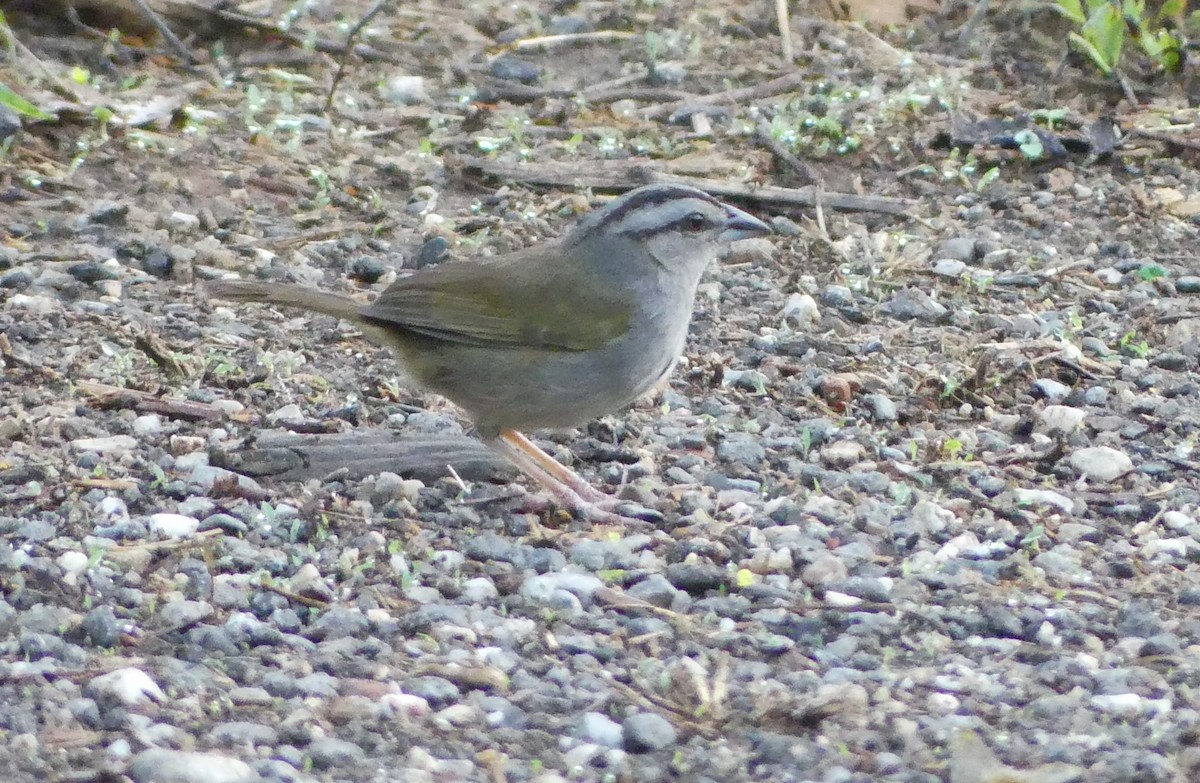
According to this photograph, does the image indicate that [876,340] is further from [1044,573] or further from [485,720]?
[485,720]

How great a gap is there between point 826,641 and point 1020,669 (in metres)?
0.49

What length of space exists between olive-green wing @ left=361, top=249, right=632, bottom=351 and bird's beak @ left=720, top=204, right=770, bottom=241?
0.61 meters

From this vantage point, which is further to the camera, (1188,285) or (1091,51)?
(1091,51)

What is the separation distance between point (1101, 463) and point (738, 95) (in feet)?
12.8

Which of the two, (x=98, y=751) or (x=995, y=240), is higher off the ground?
(x=995, y=240)

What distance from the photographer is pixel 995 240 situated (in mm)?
7602

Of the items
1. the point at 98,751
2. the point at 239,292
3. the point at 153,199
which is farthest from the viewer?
the point at 153,199

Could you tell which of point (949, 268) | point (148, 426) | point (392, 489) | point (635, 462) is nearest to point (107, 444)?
point (148, 426)

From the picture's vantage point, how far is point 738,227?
5.93 metres

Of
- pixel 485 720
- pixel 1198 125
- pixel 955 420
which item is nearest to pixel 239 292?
pixel 485 720

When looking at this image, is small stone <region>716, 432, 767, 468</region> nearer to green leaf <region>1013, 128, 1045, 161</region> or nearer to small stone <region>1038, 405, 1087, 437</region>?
small stone <region>1038, 405, 1087, 437</region>

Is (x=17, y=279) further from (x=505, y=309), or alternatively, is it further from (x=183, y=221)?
(x=505, y=309)

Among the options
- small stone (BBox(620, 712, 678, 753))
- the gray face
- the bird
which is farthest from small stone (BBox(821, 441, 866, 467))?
small stone (BBox(620, 712, 678, 753))

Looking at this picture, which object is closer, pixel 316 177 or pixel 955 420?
pixel 955 420
